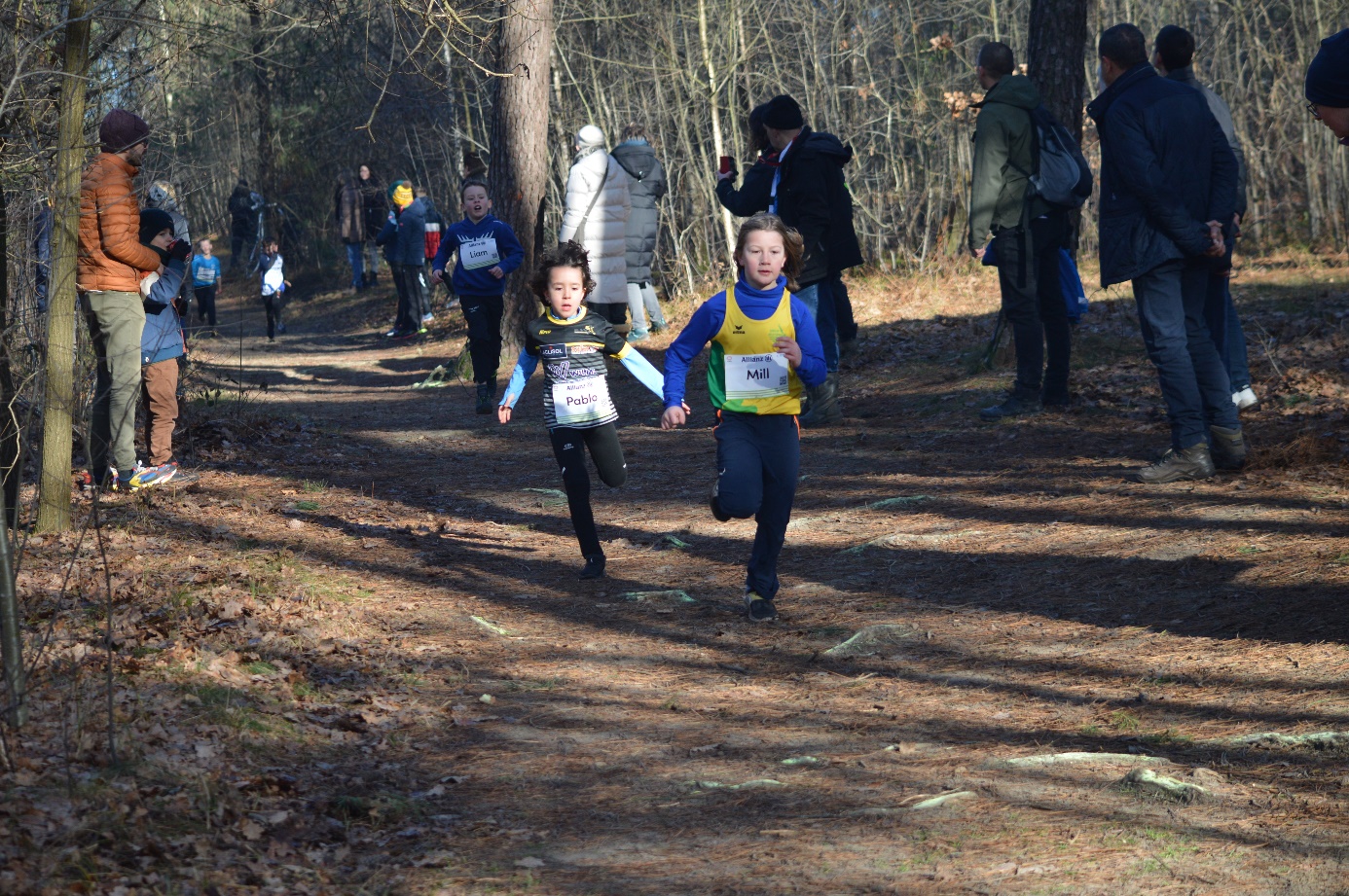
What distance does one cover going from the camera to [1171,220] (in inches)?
293

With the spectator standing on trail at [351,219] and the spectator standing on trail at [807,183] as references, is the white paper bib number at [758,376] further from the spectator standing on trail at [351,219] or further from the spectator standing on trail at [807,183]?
the spectator standing on trail at [351,219]

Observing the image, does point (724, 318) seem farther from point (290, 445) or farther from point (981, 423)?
point (290, 445)

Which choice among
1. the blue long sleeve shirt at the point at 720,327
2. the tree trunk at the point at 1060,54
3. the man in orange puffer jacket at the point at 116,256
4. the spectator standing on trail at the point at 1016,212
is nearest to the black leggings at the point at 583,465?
the blue long sleeve shirt at the point at 720,327

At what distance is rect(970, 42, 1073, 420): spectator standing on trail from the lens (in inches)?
368

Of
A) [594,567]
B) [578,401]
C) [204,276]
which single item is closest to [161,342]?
[578,401]

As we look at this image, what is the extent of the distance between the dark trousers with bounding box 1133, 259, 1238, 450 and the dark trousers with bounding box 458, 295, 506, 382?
6.57 meters

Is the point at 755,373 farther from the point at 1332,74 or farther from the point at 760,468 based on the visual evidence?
the point at 1332,74

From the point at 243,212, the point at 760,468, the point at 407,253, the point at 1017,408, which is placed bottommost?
the point at 1017,408

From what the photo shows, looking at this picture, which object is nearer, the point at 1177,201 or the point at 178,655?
the point at 178,655

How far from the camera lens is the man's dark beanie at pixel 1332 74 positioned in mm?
4383

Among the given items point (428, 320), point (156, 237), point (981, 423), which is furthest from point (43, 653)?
point (428, 320)

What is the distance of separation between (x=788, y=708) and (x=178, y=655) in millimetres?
2481

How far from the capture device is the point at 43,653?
4934mm

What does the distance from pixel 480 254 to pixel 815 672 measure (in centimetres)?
773
